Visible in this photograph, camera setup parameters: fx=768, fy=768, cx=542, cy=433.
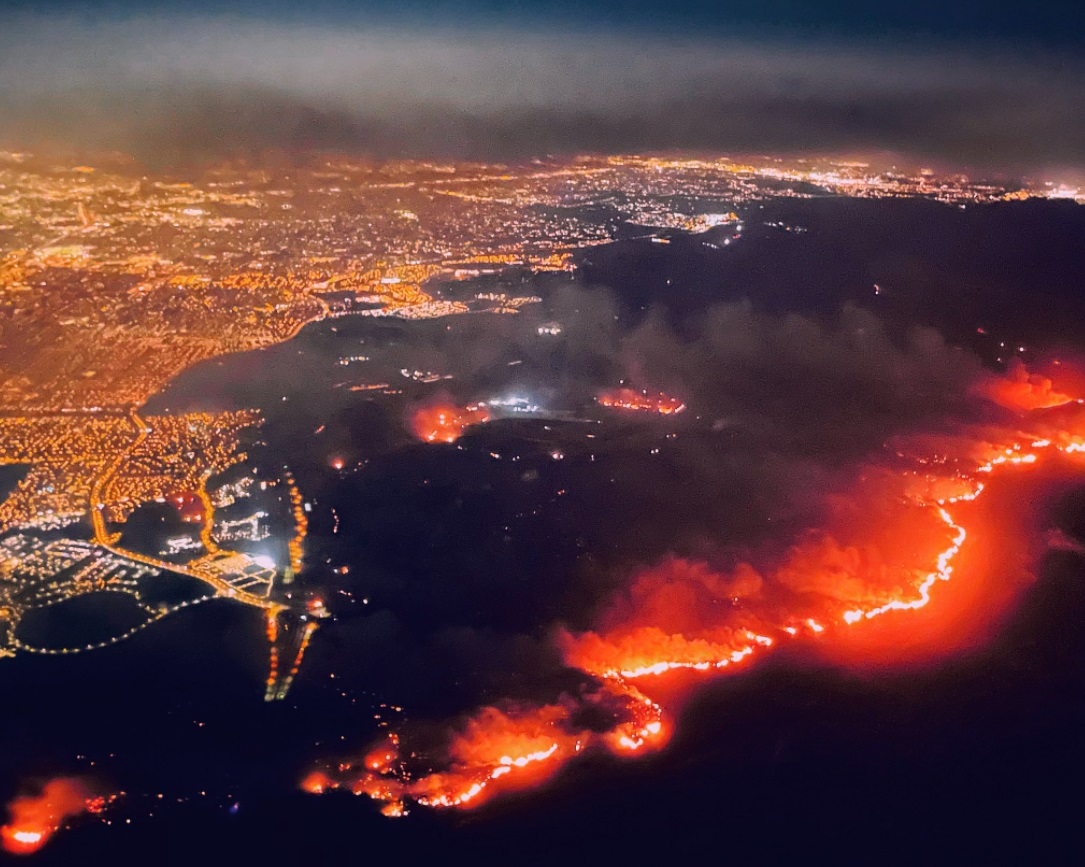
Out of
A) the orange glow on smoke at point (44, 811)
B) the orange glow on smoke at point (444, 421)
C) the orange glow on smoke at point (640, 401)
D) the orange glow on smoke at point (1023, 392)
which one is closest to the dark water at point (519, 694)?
the orange glow on smoke at point (44, 811)

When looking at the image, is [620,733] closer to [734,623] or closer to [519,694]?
[519,694]

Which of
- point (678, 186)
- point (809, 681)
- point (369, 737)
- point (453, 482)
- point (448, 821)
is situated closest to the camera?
point (448, 821)

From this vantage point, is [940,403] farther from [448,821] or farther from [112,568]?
[112,568]

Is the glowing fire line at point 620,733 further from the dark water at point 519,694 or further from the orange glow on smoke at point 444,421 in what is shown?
the orange glow on smoke at point 444,421

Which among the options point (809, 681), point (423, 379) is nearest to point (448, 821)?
point (809, 681)

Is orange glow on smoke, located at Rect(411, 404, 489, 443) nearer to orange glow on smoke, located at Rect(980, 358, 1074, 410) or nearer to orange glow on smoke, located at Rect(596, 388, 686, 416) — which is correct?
orange glow on smoke, located at Rect(596, 388, 686, 416)

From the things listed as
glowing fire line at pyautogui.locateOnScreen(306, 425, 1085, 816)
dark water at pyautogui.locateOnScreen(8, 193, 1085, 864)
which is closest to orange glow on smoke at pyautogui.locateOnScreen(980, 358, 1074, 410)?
dark water at pyautogui.locateOnScreen(8, 193, 1085, 864)

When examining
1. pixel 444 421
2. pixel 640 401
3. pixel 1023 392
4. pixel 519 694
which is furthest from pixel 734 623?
pixel 1023 392

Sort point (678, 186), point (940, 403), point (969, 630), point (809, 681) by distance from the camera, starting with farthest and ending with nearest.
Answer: point (678, 186), point (940, 403), point (969, 630), point (809, 681)
